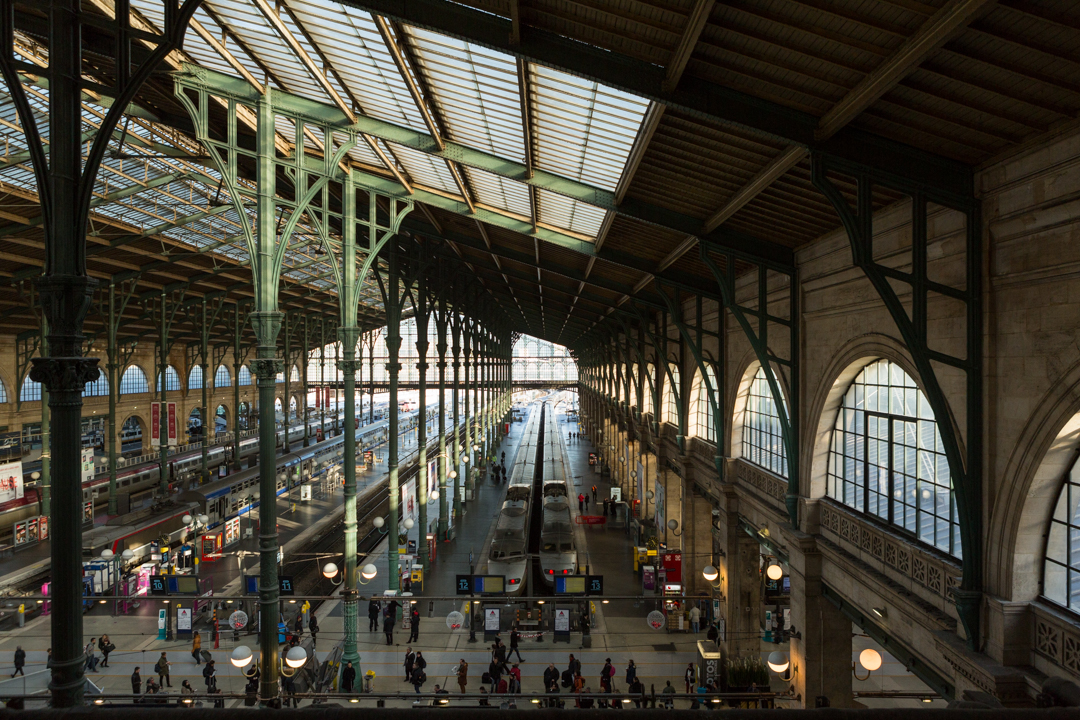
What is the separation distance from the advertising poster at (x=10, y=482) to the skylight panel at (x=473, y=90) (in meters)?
27.8

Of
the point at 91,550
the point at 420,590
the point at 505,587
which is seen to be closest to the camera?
the point at 505,587

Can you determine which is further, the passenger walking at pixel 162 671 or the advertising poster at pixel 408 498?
the advertising poster at pixel 408 498

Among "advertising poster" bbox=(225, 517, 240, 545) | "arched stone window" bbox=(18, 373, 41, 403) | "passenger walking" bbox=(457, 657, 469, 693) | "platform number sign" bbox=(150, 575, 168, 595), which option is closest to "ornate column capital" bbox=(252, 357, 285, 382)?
"passenger walking" bbox=(457, 657, 469, 693)

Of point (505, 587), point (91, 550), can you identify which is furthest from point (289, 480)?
point (505, 587)

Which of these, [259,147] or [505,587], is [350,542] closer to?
[505,587]

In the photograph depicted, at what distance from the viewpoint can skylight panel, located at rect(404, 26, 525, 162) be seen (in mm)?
9844

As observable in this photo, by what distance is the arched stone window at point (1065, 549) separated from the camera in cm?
728

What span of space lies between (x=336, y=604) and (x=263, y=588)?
43.9 ft

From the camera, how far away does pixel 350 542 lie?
58.0ft

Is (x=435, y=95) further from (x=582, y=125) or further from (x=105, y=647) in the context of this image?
(x=105, y=647)

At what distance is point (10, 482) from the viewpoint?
2923 centimetres

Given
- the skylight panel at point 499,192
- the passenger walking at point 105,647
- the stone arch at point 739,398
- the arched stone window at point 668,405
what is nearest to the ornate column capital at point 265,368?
the skylight panel at point 499,192

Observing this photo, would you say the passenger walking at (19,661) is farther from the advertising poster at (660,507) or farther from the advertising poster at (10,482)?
the advertising poster at (660,507)

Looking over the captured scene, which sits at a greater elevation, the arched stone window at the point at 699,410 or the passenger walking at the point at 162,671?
the arched stone window at the point at 699,410
